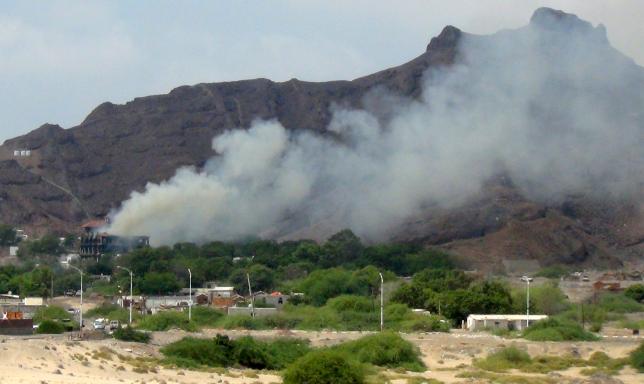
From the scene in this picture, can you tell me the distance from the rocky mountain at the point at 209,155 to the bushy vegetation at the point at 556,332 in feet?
224

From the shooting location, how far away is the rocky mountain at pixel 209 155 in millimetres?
151500

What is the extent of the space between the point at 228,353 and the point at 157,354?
329 cm


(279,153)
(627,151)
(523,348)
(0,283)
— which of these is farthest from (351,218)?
(523,348)

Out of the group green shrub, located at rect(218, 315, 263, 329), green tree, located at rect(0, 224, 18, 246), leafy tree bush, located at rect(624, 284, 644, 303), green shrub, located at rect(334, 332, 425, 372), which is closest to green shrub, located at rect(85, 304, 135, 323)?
green shrub, located at rect(218, 315, 263, 329)

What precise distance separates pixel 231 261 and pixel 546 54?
56356mm

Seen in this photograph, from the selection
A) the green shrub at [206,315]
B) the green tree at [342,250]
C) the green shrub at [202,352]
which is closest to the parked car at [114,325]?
the green shrub at [206,315]

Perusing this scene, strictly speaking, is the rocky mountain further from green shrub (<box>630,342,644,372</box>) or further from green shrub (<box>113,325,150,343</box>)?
green shrub (<box>113,325,150,343</box>)

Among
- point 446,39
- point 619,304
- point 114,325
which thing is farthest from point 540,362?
point 446,39

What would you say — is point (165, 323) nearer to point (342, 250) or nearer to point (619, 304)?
point (619, 304)

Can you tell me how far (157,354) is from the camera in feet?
209

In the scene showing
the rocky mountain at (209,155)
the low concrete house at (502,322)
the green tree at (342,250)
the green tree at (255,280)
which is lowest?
the low concrete house at (502,322)

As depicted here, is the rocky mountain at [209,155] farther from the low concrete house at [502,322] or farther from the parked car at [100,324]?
the parked car at [100,324]

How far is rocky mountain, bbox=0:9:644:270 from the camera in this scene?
151500mm

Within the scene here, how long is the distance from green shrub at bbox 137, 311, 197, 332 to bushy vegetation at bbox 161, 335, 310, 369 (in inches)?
639
